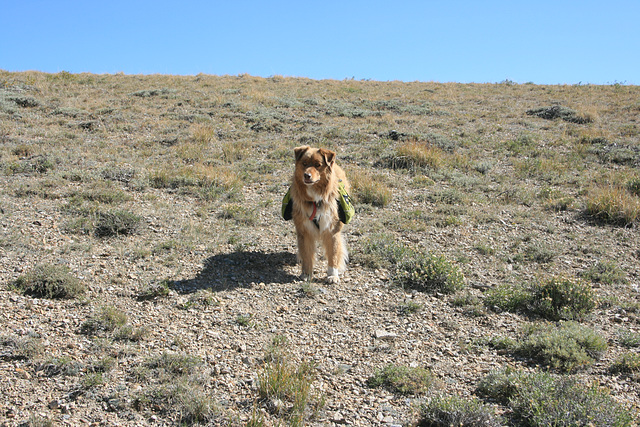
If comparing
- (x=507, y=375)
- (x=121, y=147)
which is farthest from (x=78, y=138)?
(x=507, y=375)

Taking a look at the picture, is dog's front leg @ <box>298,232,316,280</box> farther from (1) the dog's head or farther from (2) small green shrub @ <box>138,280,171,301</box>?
(2) small green shrub @ <box>138,280,171,301</box>

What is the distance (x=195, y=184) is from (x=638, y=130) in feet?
53.0

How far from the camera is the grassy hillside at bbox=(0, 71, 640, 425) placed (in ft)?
13.8

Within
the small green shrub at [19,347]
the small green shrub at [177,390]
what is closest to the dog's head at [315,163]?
the small green shrub at [177,390]

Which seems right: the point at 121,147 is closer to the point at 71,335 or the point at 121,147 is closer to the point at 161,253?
the point at 161,253

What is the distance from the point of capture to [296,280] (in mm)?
6902

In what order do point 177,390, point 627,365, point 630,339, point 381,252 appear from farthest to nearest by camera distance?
1. point 381,252
2. point 630,339
3. point 627,365
4. point 177,390

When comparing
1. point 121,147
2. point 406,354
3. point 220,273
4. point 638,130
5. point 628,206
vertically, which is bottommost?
point 406,354

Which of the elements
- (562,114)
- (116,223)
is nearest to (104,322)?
(116,223)

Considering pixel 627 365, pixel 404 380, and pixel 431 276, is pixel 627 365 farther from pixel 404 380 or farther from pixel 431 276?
pixel 431 276

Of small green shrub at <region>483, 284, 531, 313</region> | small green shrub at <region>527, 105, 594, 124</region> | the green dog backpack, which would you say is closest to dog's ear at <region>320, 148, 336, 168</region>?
the green dog backpack

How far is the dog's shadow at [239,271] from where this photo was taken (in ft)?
21.2

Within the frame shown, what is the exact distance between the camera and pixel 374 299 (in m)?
6.41

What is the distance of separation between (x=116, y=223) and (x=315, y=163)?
374 centimetres
